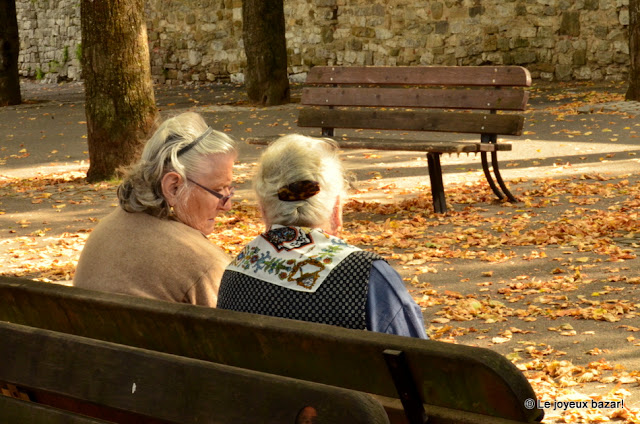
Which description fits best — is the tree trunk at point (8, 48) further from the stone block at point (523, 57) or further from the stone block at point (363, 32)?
the stone block at point (523, 57)

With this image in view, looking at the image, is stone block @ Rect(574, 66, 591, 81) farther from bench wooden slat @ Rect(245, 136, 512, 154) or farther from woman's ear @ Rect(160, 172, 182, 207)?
woman's ear @ Rect(160, 172, 182, 207)

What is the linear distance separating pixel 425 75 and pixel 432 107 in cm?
31

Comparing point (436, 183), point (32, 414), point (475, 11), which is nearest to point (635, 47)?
point (475, 11)

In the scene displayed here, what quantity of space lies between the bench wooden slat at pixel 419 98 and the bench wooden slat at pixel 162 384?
645 centimetres

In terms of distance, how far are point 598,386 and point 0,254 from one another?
4.66 m

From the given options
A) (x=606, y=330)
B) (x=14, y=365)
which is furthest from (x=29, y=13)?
(x=14, y=365)

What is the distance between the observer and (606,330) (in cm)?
474

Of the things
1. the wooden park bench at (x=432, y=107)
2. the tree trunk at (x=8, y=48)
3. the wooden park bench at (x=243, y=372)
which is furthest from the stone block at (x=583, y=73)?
the wooden park bench at (x=243, y=372)

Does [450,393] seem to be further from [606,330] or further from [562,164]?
[562,164]

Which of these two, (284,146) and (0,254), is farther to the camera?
(0,254)

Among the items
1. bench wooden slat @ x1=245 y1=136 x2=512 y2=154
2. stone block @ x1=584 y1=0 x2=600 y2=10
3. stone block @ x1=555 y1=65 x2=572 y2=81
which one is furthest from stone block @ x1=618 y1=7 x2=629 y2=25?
bench wooden slat @ x1=245 y1=136 x2=512 y2=154

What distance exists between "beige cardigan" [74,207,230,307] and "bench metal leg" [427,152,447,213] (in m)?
4.99

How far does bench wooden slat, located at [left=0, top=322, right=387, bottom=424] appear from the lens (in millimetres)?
1549

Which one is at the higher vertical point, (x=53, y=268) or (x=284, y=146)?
(x=284, y=146)
